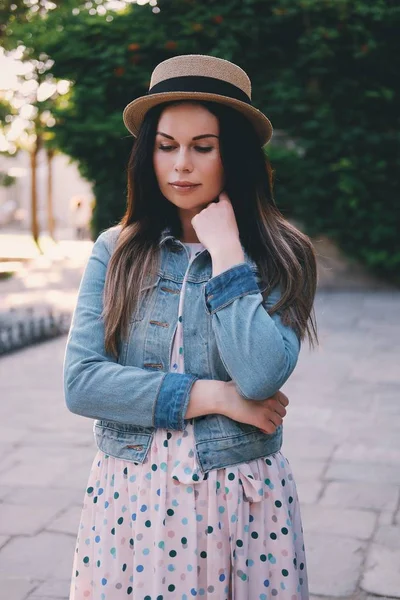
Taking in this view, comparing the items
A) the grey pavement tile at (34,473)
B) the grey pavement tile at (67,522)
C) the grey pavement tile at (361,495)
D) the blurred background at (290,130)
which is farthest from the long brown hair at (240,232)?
the blurred background at (290,130)

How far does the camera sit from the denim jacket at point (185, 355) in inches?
66.9

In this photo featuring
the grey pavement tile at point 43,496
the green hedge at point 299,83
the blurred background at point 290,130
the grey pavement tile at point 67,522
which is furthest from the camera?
the green hedge at point 299,83

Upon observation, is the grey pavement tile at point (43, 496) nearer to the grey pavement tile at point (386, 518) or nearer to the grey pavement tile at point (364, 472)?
the grey pavement tile at point (364, 472)

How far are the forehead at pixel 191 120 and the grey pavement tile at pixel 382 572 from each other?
1974mm

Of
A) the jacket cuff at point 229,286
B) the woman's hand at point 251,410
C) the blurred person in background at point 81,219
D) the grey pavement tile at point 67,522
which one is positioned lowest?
the grey pavement tile at point 67,522

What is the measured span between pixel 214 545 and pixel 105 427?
0.37 metres

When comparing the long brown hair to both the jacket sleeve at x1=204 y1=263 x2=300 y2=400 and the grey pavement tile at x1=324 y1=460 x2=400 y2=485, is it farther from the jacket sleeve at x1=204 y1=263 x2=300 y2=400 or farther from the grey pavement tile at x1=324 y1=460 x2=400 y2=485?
the grey pavement tile at x1=324 y1=460 x2=400 y2=485

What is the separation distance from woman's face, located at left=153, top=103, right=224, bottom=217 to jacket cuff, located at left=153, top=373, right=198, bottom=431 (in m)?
0.41

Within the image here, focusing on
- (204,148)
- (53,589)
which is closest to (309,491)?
(53,589)

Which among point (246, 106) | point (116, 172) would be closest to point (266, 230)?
point (246, 106)

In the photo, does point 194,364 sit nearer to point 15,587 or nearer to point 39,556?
point 15,587

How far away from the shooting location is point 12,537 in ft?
11.8

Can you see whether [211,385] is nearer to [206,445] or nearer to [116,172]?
[206,445]

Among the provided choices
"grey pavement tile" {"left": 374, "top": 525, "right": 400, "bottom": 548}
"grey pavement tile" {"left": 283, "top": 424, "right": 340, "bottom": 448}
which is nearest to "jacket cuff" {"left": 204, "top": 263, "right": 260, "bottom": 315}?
"grey pavement tile" {"left": 374, "top": 525, "right": 400, "bottom": 548}
